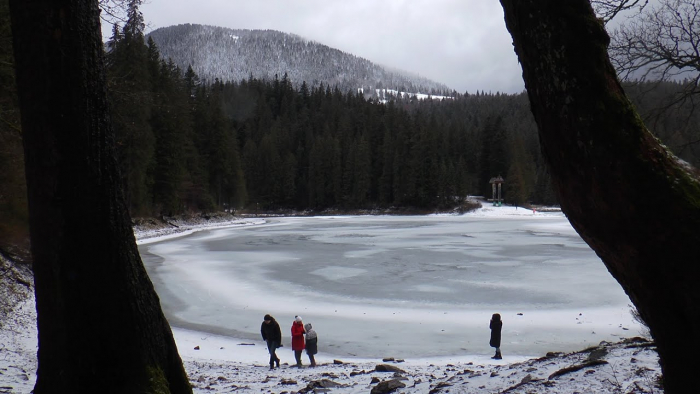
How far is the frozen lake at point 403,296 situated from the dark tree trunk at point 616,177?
7.80 metres

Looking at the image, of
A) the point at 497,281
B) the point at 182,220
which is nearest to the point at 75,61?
the point at 497,281

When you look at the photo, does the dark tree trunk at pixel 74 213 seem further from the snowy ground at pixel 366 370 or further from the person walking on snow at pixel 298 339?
the person walking on snow at pixel 298 339

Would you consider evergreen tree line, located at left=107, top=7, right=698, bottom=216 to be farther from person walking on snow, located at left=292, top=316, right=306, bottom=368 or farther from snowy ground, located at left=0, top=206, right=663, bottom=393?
person walking on snow, located at left=292, top=316, right=306, bottom=368

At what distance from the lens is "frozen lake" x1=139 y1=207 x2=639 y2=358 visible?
1062 cm

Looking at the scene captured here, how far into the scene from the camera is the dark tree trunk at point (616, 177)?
210 cm

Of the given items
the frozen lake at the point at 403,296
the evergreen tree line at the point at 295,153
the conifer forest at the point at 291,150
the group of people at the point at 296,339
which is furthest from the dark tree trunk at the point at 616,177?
the evergreen tree line at the point at 295,153

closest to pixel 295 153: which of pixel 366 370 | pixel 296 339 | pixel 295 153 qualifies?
pixel 295 153

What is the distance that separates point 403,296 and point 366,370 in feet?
23.3

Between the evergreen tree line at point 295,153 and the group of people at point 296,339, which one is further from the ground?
the evergreen tree line at point 295,153

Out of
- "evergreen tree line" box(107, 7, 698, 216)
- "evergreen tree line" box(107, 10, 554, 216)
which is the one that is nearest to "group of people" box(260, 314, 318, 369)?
"evergreen tree line" box(107, 7, 698, 216)

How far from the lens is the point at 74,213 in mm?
2623

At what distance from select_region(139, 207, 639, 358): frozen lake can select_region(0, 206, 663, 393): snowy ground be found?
0.80 m

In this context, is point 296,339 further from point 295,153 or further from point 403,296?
point 295,153

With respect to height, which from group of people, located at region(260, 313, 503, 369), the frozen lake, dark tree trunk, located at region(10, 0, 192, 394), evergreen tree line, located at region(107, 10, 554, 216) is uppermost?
evergreen tree line, located at region(107, 10, 554, 216)
